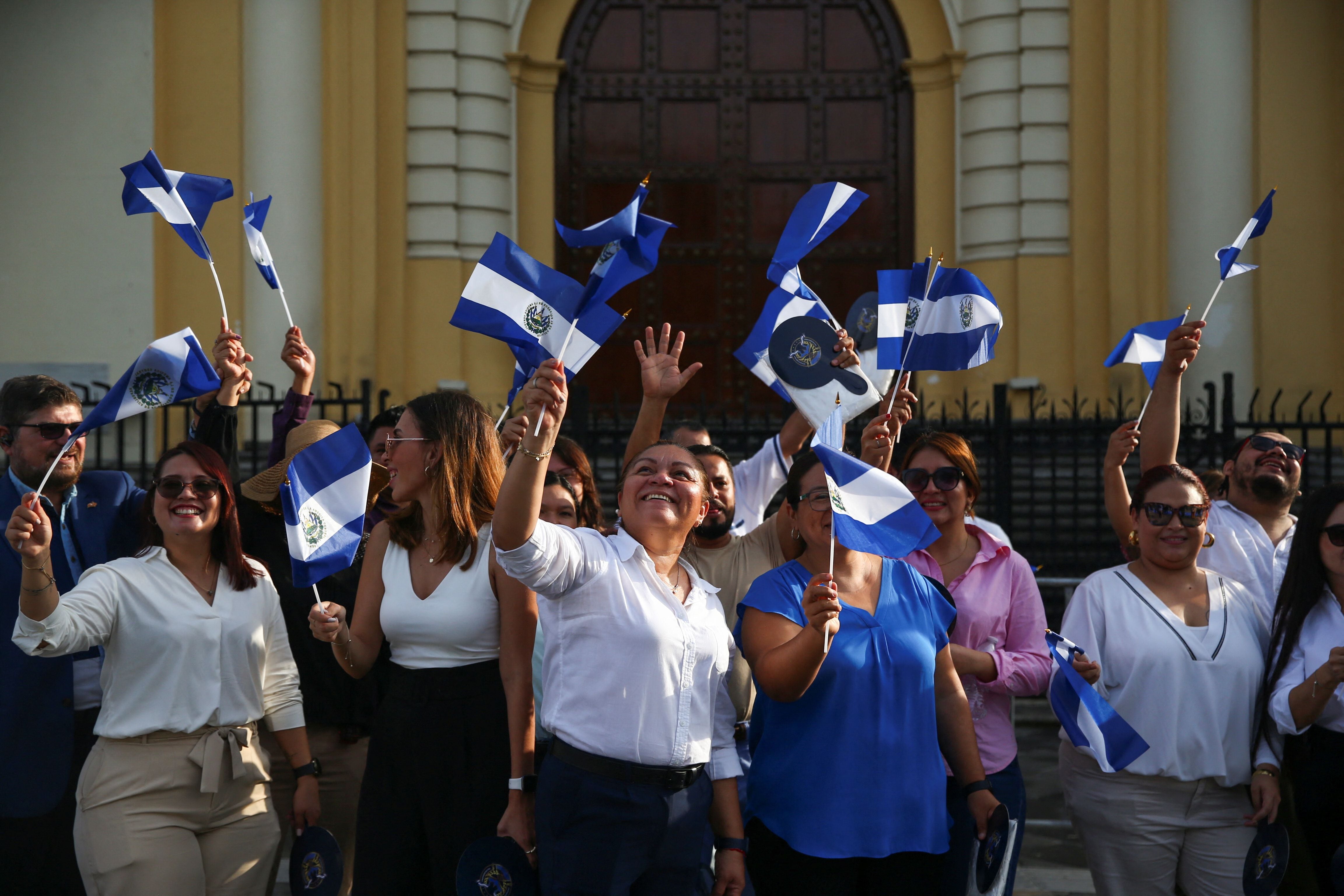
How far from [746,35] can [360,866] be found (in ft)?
33.9

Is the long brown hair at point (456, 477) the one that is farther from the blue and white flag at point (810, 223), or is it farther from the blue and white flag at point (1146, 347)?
the blue and white flag at point (1146, 347)

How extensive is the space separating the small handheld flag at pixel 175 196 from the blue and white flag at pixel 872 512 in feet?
8.61

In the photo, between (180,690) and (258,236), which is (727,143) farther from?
(180,690)

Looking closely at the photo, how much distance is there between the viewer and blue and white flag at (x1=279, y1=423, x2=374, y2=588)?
3605 millimetres

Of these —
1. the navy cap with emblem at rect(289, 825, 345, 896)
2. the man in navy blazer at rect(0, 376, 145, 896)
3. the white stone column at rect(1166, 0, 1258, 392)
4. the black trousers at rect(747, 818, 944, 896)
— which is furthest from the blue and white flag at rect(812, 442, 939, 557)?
the white stone column at rect(1166, 0, 1258, 392)

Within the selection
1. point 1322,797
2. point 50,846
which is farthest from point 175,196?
point 1322,797

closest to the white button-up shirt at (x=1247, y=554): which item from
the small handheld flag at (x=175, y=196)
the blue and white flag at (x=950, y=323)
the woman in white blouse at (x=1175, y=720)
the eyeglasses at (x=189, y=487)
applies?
the woman in white blouse at (x=1175, y=720)

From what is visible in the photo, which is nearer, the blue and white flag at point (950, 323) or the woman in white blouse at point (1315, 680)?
the woman in white blouse at point (1315, 680)

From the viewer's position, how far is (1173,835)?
4055 millimetres

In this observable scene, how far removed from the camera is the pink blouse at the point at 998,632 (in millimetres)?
4113

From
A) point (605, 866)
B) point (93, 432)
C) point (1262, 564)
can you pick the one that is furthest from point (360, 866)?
point (93, 432)

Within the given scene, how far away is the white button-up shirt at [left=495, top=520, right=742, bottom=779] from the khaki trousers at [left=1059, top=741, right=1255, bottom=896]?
4.88ft

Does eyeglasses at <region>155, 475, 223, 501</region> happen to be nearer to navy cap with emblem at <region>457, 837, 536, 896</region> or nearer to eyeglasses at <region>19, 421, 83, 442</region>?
eyeglasses at <region>19, 421, 83, 442</region>

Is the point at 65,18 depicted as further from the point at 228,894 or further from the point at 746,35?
the point at 228,894
